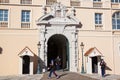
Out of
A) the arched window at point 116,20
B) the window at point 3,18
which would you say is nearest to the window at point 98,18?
the arched window at point 116,20

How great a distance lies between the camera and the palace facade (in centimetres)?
2569

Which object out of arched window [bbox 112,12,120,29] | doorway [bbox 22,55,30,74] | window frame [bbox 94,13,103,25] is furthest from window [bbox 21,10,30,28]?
arched window [bbox 112,12,120,29]

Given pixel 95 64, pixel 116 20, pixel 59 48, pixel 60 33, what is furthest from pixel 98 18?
pixel 59 48

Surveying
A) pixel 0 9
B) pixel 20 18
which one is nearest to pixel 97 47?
pixel 20 18

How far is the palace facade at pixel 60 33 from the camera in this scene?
2569 centimetres

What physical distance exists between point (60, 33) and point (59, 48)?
20.9ft

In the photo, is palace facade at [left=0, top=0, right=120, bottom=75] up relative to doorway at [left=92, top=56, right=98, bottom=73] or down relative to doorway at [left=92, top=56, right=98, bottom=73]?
up

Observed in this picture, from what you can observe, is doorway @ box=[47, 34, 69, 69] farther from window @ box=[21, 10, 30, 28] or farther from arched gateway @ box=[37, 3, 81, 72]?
window @ box=[21, 10, 30, 28]

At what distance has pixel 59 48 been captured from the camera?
32.8 metres

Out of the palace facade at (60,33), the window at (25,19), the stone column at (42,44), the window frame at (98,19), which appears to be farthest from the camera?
the window frame at (98,19)

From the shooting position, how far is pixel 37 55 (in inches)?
1021

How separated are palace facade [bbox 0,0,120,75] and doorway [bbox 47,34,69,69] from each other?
17.3 inches

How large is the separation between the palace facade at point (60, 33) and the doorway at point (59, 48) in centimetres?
44

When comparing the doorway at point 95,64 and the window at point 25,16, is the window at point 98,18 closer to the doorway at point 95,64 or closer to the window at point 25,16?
the doorway at point 95,64
